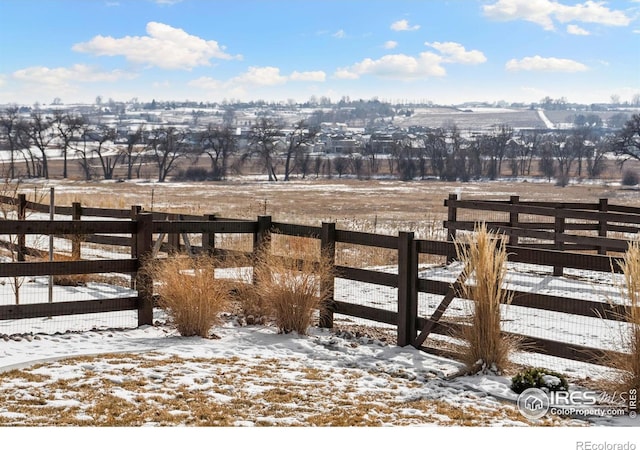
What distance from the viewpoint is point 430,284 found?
27.1 ft

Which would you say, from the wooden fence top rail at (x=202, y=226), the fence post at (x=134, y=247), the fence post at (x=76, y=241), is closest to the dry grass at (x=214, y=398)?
the fence post at (x=134, y=247)

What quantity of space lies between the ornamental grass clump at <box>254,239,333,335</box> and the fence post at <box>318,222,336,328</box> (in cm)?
19

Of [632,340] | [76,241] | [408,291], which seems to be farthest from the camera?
[76,241]

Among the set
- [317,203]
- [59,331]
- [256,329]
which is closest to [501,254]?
[256,329]

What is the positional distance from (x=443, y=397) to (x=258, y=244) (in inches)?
158

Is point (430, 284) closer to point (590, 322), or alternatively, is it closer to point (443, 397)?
point (443, 397)

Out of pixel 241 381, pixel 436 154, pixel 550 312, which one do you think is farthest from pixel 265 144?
pixel 241 381

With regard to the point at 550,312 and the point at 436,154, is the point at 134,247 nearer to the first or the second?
the point at 550,312

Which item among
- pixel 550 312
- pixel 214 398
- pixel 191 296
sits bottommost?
pixel 550 312

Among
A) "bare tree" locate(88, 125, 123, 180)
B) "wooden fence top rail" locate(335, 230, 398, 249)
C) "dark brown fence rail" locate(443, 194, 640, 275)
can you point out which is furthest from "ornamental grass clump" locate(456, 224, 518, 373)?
"bare tree" locate(88, 125, 123, 180)

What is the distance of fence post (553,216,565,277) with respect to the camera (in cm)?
1428

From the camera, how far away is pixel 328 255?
9047 millimetres

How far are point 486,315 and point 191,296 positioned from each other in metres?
3.09
